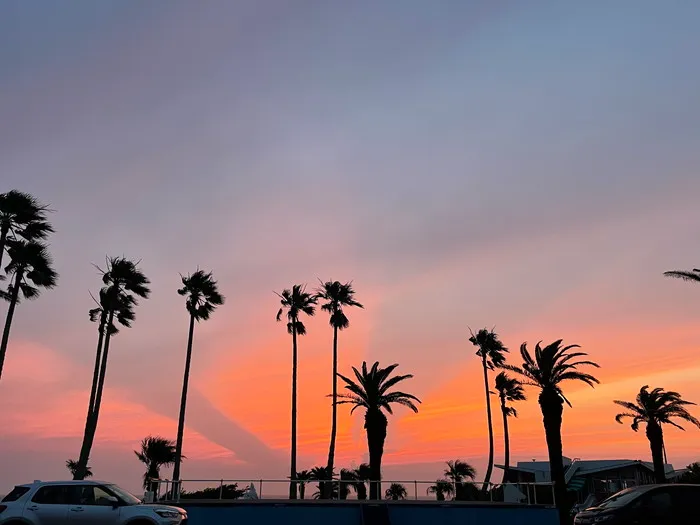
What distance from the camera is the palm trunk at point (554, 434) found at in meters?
40.2

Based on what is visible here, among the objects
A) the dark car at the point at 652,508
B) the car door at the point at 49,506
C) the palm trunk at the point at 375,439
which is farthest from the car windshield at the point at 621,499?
the palm trunk at the point at 375,439

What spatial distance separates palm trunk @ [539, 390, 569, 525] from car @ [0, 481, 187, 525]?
30.6 meters

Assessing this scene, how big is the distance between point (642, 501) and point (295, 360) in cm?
4655

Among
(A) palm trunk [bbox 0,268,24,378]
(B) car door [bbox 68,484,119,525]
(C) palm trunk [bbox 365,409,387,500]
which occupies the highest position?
(A) palm trunk [bbox 0,268,24,378]

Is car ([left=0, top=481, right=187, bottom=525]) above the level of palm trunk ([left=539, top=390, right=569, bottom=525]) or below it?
below

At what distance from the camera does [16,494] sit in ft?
53.4

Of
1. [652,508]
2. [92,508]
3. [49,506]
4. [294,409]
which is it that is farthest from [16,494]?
[294,409]

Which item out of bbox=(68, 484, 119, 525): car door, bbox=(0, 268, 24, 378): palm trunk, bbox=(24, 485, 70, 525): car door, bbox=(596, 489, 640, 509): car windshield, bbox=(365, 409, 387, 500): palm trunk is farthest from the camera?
bbox=(365, 409, 387, 500): palm trunk

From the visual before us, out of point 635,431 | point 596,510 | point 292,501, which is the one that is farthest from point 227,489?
point 635,431

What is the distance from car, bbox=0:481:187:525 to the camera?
52.3 ft

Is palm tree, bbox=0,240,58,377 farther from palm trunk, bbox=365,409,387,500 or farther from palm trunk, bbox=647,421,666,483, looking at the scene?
palm trunk, bbox=647,421,666,483

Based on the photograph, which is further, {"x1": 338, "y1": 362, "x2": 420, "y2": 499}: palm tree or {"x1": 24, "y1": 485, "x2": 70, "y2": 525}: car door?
{"x1": 338, "y1": 362, "x2": 420, "y2": 499}: palm tree

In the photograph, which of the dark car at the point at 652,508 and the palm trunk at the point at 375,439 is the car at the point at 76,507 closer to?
the dark car at the point at 652,508

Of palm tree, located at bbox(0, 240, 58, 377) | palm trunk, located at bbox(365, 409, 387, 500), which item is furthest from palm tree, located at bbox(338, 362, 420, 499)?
palm tree, located at bbox(0, 240, 58, 377)
